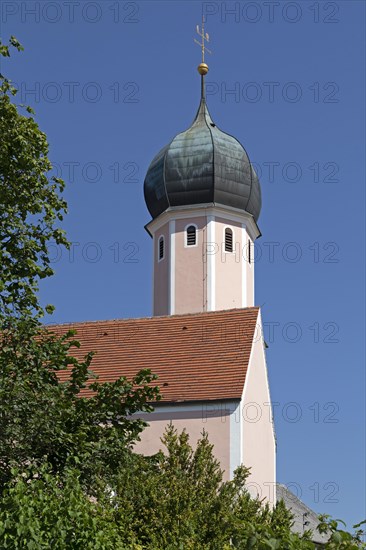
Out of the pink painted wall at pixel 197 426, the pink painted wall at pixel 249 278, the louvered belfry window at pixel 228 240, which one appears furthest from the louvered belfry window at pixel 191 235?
the pink painted wall at pixel 197 426

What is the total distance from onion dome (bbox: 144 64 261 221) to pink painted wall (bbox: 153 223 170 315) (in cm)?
79

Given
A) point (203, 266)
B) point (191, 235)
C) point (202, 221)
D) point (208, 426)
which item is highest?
point (202, 221)

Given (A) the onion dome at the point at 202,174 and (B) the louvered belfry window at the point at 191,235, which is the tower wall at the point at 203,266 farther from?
(A) the onion dome at the point at 202,174

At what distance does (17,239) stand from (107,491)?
341cm

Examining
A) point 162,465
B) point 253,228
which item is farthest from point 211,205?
point 162,465

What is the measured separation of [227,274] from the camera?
30.2m

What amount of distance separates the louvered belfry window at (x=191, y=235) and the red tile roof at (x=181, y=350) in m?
6.29

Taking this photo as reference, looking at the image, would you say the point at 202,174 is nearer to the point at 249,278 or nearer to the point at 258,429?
the point at 249,278

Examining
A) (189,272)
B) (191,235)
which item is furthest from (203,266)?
(191,235)

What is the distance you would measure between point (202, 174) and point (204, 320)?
8564 millimetres

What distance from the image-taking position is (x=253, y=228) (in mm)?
31812

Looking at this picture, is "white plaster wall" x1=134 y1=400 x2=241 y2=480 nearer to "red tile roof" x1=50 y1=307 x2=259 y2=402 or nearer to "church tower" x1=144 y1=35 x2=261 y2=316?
"red tile roof" x1=50 y1=307 x2=259 y2=402

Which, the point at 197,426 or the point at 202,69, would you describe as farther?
the point at 202,69

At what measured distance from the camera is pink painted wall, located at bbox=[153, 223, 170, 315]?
99.8 ft
